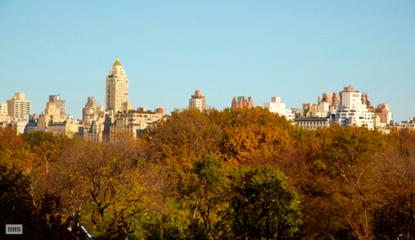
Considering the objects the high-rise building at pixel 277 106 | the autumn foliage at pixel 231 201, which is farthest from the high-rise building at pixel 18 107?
the autumn foliage at pixel 231 201

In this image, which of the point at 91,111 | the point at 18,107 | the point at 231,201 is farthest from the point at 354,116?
the point at 231,201

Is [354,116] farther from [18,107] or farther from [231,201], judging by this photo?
[231,201]

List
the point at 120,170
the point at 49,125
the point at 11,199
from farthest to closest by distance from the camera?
the point at 49,125
the point at 120,170
the point at 11,199

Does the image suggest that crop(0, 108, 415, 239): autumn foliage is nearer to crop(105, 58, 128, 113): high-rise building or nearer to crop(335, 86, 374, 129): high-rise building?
crop(335, 86, 374, 129): high-rise building

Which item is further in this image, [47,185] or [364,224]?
[47,185]

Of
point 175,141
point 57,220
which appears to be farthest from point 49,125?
point 57,220

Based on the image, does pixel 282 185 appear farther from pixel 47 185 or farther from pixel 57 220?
pixel 47 185

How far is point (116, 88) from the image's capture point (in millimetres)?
158625

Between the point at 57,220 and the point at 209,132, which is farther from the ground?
the point at 209,132

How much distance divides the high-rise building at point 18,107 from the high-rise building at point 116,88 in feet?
85.6

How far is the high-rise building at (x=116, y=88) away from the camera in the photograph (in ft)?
519

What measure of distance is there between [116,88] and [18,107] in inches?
1301

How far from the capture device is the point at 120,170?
26141 mm

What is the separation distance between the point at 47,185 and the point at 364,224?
11128mm
